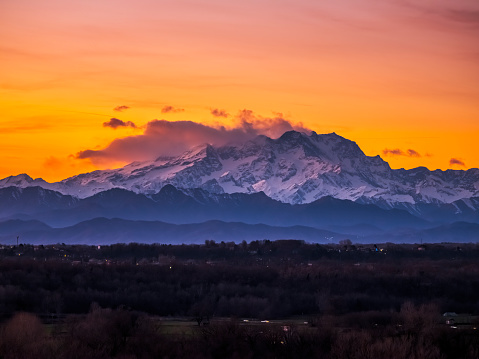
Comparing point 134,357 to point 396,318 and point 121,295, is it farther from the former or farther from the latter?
point 121,295

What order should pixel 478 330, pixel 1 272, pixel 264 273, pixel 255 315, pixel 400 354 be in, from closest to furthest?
pixel 400 354
pixel 478 330
pixel 255 315
pixel 1 272
pixel 264 273

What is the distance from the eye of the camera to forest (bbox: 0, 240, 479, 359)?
82.2 m

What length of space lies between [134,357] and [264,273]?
319 feet

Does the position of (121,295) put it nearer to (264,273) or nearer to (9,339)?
(264,273)

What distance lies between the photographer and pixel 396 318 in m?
106

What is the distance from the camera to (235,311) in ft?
426

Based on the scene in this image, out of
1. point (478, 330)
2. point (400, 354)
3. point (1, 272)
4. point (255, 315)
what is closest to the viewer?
point (400, 354)

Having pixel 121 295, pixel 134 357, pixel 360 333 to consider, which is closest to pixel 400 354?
pixel 360 333

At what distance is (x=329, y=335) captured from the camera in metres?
86.4

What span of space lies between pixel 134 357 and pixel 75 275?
82.5 m

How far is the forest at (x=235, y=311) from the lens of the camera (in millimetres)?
82188

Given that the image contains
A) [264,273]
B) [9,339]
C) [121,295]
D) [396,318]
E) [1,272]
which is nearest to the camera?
[9,339]

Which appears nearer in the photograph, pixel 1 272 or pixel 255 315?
pixel 255 315

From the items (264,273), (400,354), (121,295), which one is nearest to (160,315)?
(121,295)
